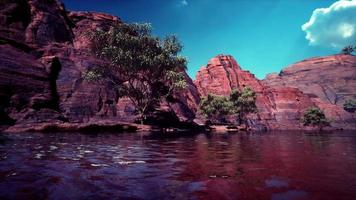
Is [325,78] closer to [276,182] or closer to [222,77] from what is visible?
[222,77]

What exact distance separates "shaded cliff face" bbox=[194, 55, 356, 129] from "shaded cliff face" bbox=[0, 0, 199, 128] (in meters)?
81.6

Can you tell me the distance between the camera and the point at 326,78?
173 meters

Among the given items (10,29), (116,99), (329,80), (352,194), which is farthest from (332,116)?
(352,194)

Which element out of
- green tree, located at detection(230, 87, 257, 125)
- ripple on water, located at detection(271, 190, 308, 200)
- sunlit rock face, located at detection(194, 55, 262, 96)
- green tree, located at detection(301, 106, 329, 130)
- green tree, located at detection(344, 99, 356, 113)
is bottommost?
ripple on water, located at detection(271, 190, 308, 200)

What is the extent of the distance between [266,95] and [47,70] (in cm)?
10638

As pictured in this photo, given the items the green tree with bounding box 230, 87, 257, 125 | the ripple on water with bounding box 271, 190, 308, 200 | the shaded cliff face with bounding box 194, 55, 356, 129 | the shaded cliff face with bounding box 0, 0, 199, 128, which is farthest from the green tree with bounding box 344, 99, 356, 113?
the ripple on water with bounding box 271, 190, 308, 200

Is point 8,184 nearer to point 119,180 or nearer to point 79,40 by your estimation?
point 119,180

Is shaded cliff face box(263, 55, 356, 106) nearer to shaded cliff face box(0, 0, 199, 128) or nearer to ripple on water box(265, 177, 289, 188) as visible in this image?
shaded cliff face box(0, 0, 199, 128)

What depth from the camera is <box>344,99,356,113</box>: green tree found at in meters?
139

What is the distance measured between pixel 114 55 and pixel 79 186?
33.7 m

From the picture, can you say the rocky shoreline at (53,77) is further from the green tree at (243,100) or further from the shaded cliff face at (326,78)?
the shaded cliff face at (326,78)

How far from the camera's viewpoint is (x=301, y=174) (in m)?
6.15

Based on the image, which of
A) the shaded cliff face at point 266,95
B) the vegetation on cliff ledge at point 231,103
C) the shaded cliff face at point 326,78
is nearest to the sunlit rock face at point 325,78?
the shaded cliff face at point 326,78

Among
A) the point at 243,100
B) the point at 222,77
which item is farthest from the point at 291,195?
the point at 222,77
